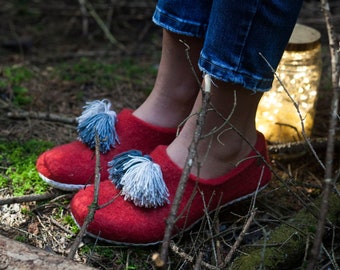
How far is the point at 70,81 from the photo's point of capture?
2246mm

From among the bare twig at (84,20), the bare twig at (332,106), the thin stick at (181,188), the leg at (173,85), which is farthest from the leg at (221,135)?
the bare twig at (84,20)

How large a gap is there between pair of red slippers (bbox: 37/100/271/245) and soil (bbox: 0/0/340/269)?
0.22 ft

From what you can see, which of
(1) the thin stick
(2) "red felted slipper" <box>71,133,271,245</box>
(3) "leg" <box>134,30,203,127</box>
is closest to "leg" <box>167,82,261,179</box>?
(2) "red felted slipper" <box>71,133,271,245</box>

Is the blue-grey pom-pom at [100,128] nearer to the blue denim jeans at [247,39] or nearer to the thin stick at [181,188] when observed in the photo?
the blue denim jeans at [247,39]

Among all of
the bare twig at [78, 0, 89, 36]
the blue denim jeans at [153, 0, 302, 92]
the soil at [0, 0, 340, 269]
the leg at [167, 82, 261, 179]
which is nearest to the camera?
the blue denim jeans at [153, 0, 302, 92]

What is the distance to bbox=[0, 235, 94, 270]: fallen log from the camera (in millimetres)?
1010

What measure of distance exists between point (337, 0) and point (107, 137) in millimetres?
2337

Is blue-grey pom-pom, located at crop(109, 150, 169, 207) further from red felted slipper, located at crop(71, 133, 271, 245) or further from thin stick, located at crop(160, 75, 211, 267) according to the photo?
thin stick, located at crop(160, 75, 211, 267)

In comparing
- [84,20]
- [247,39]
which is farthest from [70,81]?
[247,39]

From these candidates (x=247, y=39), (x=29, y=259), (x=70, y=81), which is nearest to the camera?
(x=29, y=259)

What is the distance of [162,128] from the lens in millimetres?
1521

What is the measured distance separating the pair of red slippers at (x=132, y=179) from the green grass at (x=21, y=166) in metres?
0.06

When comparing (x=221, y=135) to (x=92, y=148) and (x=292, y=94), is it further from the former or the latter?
(x=292, y=94)

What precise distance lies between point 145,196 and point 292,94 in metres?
0.74
